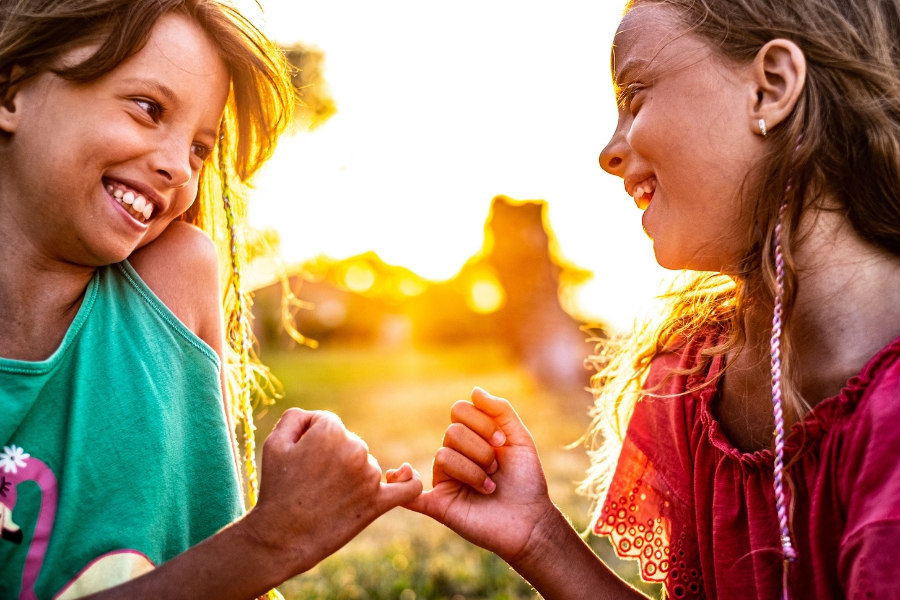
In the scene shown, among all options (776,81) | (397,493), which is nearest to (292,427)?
(397,493)

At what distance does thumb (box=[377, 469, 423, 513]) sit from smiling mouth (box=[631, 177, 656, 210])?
99cm

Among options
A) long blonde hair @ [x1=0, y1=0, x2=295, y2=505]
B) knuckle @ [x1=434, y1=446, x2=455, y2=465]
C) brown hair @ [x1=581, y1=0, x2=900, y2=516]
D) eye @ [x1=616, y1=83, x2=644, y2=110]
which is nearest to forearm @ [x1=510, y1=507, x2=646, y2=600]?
knuckle @ [x1=434, y1=446, x2=455, y2=465]

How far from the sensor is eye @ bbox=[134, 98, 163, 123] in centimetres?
186

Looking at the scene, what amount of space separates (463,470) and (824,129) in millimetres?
1235

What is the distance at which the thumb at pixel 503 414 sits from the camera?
219cm

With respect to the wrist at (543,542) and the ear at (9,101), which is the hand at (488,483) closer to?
the wrist at (543,542)

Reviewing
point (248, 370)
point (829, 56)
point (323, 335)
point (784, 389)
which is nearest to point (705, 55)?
point (829, 56)

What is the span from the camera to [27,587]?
1660mm

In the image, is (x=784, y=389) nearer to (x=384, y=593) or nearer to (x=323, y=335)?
(x=384, y=593)

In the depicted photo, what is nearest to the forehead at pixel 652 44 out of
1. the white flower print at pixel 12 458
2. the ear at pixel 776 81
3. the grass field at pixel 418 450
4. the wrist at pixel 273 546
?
the ear at pixel 776 81

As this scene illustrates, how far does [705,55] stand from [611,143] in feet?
1.12

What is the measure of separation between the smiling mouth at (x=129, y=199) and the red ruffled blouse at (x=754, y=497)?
155 cm

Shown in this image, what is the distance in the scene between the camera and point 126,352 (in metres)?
1.89

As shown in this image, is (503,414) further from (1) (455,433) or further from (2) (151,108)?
(2) (151,108)
